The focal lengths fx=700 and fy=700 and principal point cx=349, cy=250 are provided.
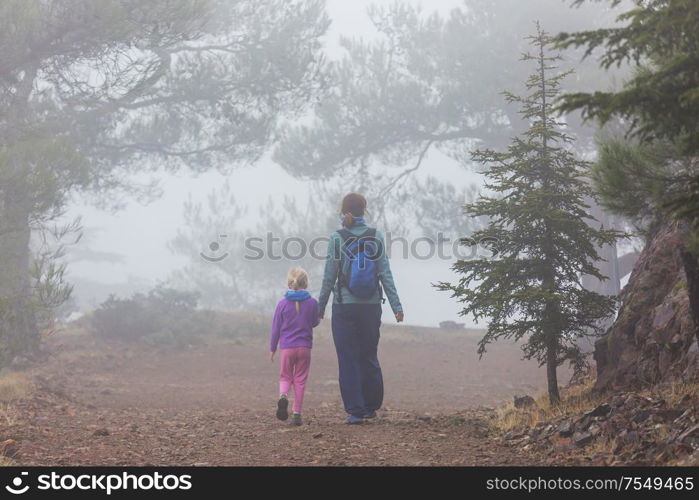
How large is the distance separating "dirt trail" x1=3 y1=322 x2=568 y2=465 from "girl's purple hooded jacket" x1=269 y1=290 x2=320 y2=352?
34.9 inches

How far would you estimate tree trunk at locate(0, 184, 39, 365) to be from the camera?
1131cm

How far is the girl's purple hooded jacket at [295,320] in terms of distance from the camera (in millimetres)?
7273

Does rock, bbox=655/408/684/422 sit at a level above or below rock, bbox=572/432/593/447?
above

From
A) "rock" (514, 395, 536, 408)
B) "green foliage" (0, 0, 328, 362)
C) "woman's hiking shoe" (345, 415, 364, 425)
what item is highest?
"green foliage" (0, 0, 328, 362)

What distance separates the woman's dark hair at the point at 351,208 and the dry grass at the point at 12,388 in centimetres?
557

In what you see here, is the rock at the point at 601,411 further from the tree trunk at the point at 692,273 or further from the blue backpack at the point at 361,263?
the blue backpack at the point at 361,263

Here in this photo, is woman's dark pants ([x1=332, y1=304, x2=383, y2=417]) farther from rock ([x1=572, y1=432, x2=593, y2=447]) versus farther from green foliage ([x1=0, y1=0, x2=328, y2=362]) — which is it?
green foliage ([x1=0, y1=0, x2=328, y2=362])

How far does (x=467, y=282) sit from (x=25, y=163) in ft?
30.4

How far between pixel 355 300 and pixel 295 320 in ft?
2.38

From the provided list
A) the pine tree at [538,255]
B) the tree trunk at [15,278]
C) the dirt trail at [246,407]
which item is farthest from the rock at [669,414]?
the tree trunk at [15,278]

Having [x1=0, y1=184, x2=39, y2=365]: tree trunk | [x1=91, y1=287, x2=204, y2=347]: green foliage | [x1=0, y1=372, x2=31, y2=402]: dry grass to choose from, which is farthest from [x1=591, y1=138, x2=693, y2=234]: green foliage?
[x1=91, y1=287, x2=204, y2=347]: green foliage

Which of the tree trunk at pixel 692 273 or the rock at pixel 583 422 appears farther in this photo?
the rock at pixel 583 422

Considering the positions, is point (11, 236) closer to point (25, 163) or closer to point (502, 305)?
point (25, 163)
